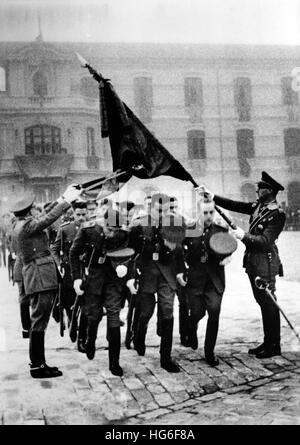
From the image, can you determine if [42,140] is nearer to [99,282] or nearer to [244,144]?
[244,144]

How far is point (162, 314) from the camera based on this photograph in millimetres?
5125

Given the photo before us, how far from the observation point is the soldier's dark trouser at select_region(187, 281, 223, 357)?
520 centimetres

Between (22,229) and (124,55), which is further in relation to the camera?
(124,55)

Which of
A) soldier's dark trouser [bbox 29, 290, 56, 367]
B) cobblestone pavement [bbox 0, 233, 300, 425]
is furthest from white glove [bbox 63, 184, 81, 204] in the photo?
cobblestone pavement [bbox 0, 233, 300, 425]

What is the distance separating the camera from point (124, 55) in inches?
928

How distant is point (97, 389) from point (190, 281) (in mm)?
1601

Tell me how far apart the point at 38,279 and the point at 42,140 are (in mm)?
19638

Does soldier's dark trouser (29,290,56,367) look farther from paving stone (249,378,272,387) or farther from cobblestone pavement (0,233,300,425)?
paving stone (249,378,272,387)

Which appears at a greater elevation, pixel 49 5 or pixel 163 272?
pixel 49 5

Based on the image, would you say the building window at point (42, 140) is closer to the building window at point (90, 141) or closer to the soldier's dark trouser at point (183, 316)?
the building window at point (90, 141)

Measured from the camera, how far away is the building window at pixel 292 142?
23.2 meters

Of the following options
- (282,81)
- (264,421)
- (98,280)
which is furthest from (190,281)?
(282,81)

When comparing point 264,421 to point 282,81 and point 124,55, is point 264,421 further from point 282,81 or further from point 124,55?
point 124,55

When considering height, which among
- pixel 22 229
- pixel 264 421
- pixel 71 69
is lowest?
pixel 264 421
